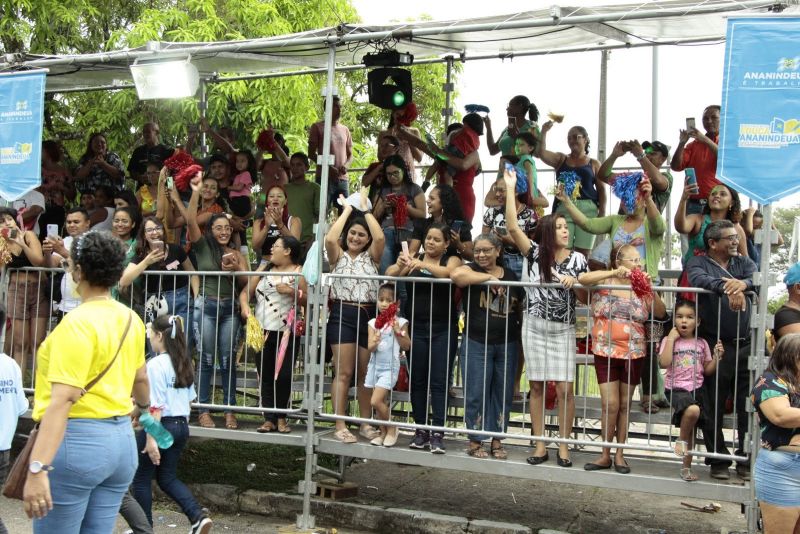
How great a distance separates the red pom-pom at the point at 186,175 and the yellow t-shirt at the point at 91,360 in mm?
4275

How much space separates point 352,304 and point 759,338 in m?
3.08

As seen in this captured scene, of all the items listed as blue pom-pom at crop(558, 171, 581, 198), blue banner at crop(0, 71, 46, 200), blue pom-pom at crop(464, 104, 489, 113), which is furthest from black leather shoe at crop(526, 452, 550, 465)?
blue banner at crop(0, 71, 46, 200)

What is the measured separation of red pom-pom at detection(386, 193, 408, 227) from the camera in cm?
870

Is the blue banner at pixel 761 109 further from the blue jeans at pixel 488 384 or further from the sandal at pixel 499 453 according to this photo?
the sandal at pixel 499 453

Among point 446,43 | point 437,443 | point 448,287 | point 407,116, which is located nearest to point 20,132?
point 407,116

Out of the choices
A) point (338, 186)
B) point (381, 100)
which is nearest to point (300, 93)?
point (338, 186)

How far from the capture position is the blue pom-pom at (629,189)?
24.7ft

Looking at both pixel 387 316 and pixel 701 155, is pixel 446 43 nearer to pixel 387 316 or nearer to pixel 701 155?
pixel 701 155

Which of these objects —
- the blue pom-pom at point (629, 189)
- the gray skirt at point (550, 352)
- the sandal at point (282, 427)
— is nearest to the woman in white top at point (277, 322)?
the sandal at point (282, 427)

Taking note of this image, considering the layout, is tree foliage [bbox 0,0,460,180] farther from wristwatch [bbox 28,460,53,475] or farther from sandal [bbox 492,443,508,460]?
wristwatch [bbox 28,460,53,475]

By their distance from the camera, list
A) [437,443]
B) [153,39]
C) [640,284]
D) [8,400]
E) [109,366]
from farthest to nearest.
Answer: [153,39], [437,443], [640,284], [8,400], [109,366]

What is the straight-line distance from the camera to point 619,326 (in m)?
6.96

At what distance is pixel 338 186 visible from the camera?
10102mm

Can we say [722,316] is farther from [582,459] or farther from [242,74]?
[242,74]
